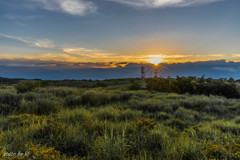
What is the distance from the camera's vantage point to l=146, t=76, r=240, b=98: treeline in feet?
46.5

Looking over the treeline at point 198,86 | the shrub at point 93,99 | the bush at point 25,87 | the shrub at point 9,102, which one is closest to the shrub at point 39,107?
the shrub at point 9,102

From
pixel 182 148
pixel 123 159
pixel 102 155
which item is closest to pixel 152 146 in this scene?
pixel 182 148

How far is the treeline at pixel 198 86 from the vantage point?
1419 centimetres

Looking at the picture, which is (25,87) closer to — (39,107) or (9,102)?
(9,102)

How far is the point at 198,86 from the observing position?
14.8 meters

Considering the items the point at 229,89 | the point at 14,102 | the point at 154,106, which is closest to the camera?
the point at 14,102

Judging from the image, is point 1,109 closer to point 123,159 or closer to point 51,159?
point 51,159

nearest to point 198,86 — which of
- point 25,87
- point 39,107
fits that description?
point 39,107

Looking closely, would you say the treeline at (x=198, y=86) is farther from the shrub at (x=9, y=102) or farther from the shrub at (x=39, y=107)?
the shrub at (x=9, y=102)

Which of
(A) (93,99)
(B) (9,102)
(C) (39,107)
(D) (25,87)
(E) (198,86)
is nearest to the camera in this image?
(C) (39,107)

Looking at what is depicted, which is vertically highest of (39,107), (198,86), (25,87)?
(25,87)

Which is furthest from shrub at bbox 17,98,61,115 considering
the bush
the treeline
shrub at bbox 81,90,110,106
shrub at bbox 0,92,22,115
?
the treeline

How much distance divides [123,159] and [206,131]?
8.60 feet

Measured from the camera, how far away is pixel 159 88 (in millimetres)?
15758
